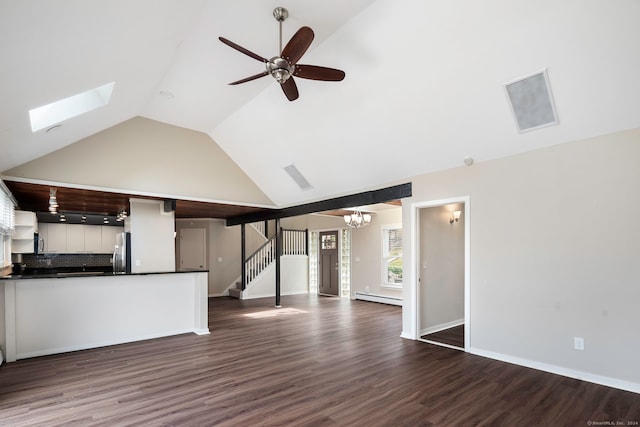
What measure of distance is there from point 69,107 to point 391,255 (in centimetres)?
730

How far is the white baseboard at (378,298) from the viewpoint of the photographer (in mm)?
8486

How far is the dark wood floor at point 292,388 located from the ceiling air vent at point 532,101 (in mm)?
2786

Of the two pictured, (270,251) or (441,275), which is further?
(270,251)

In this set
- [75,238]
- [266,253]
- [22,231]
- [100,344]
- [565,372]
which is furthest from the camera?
[266,253]

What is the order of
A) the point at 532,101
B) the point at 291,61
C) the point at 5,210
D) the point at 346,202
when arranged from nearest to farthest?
the point at 291,61 → the point at 532,101 → the point at 5,210 → the point at 346,202

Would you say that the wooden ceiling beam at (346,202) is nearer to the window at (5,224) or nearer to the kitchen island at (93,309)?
the kitchen island at (93,309)

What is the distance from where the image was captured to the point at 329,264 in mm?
10672

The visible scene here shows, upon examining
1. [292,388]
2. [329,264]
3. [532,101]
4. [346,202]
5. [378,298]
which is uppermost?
[532,101]

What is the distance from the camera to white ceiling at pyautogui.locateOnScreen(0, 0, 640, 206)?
2.54 m

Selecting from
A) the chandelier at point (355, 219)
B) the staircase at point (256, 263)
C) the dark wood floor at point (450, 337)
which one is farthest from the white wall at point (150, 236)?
the dark wood floor at point (450, 337)

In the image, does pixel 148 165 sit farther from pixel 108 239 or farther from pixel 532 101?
pixel 532 101

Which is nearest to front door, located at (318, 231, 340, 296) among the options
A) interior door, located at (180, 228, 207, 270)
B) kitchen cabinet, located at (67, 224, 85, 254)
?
interior door, located at (180, 228, 207, 270)

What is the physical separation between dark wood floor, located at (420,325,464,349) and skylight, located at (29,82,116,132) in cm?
546

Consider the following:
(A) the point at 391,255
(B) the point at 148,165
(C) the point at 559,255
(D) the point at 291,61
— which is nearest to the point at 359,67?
(D) the point at 291,61
